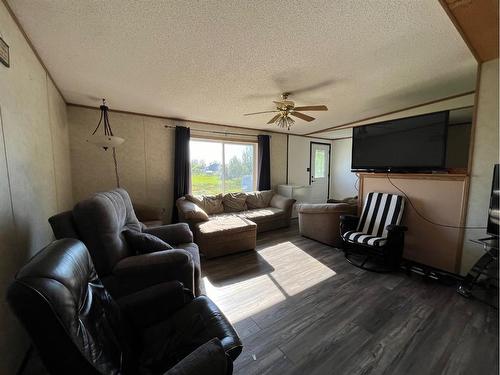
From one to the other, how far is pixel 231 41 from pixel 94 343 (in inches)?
78.3

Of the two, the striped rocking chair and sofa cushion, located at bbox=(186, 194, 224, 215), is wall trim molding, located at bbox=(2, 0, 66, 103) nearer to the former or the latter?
sofa cushion, located at bbox=(186, 194, 224, 215)

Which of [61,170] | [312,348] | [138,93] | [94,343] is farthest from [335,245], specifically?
[61,170]

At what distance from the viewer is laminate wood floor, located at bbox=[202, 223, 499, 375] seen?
134cm

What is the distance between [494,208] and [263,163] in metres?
3.64

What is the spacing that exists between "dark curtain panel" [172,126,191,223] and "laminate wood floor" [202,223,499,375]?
1.69m

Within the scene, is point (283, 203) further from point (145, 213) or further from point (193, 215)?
point (145, 213)

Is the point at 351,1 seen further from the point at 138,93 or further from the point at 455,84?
the point at 138,93

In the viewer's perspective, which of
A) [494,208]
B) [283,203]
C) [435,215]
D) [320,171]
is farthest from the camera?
[320,171]

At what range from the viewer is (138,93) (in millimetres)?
2562

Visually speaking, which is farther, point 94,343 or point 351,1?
point 351,1

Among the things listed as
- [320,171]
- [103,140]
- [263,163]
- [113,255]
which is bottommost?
[113,255]

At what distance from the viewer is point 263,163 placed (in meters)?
4.83

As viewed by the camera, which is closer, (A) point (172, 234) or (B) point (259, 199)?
(A) point (172, 234)

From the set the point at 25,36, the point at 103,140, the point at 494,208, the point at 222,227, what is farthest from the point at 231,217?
the point at 494,208
